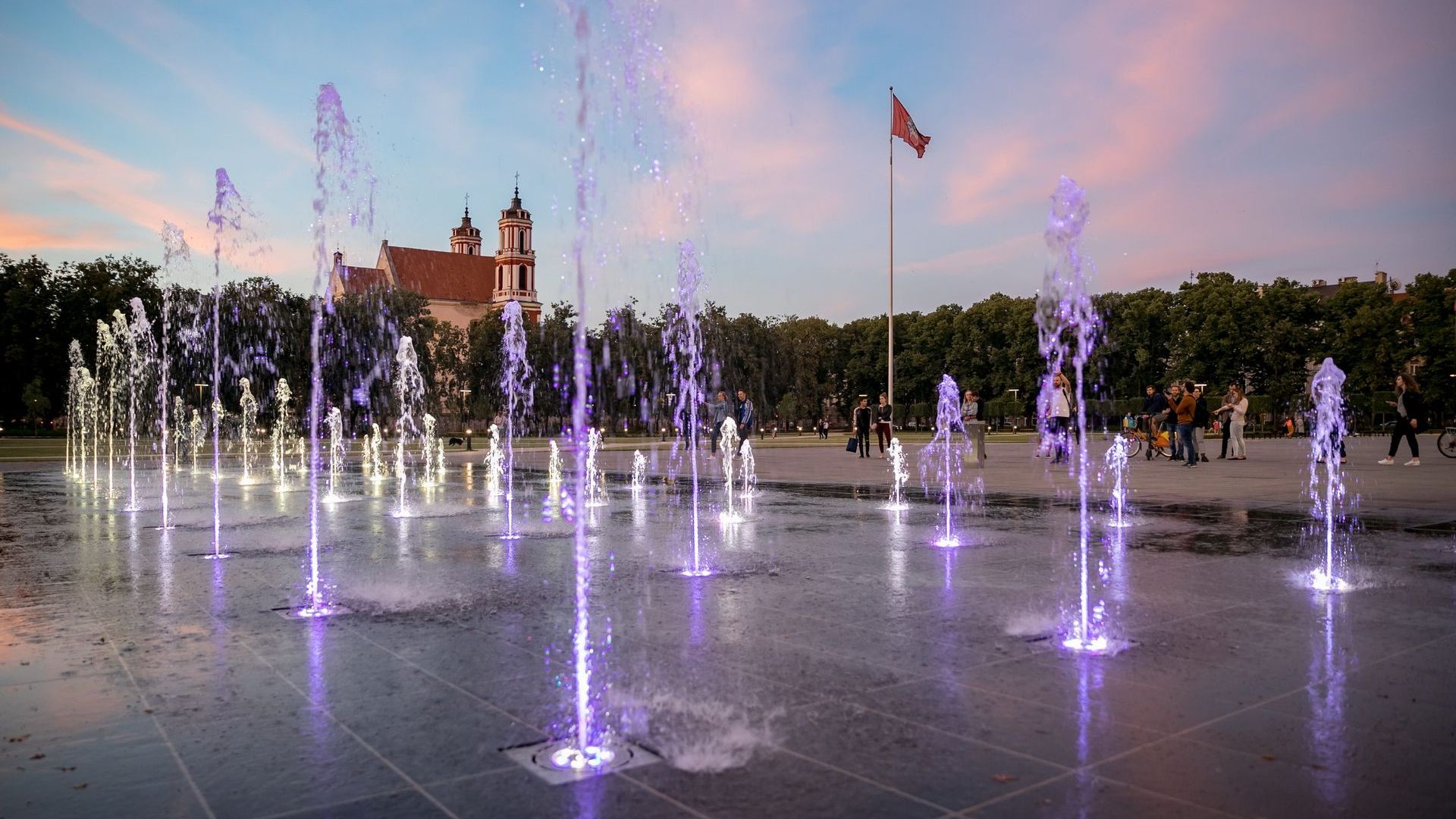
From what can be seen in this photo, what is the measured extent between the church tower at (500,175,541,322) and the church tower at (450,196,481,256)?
2831 cm

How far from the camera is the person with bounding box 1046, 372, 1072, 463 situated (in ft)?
70.8

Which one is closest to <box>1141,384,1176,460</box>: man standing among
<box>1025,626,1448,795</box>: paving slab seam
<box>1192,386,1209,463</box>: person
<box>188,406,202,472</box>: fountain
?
<box>1192,386,1209,463</box>: person

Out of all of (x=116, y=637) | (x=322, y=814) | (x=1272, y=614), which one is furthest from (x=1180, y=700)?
(x=116, y=637)

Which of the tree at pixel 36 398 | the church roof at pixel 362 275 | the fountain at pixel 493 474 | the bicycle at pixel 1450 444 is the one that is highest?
the church roof at pixel 362 275

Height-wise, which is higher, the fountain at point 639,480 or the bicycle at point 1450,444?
the bicycle at point 1450,444

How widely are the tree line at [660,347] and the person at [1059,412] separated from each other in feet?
144

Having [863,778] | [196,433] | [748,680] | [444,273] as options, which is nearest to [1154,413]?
[748,680]

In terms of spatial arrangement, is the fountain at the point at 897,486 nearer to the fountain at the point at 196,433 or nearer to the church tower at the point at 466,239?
the fountain at the point at 196,433

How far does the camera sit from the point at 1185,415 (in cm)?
2158

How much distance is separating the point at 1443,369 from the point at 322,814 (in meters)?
75.7

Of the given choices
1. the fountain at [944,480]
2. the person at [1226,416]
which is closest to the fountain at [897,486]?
the fountain at [944,480]

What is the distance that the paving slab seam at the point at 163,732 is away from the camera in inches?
127

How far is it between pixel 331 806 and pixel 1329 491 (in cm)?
1351

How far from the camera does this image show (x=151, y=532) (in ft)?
36.0
